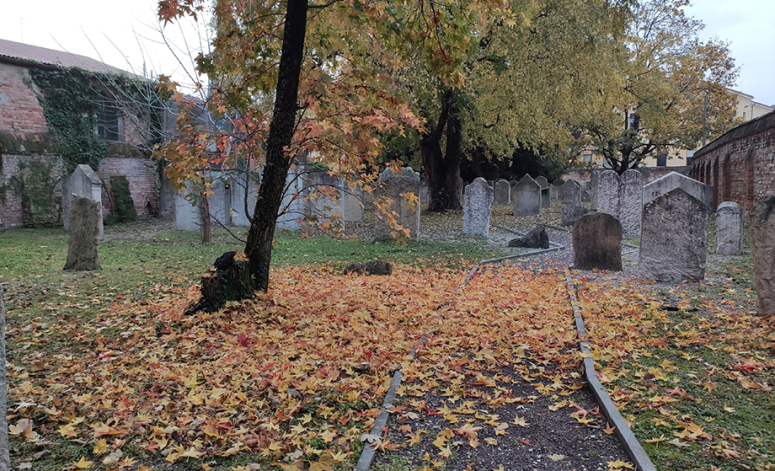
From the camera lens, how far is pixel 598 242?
372 inches

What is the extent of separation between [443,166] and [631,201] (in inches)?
377

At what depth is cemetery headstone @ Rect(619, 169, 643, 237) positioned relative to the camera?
48.2ft

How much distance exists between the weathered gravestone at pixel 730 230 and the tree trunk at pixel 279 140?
10.00m

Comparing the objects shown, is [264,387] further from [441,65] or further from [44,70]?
[44,70]

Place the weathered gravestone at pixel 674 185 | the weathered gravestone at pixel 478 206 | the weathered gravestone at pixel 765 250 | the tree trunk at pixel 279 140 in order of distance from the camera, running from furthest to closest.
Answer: the weathered gravestone at pixel 478 206, the weathered gravestone at pixel 674 185, the tree trunk at pixel 279 140, the weathered gravestone at pixel 765 250

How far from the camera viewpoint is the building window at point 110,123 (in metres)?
22.4

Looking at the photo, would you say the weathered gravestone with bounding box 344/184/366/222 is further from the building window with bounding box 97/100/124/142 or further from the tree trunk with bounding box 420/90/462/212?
the building window with bounding box 97/100/124/142

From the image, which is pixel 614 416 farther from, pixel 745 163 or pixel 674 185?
pixel 745 163

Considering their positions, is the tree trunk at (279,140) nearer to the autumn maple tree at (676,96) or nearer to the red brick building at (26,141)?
the red brick building at (26,141)

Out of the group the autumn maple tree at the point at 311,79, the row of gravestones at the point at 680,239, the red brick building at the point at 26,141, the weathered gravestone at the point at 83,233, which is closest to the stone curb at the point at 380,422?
the autumn maple tree at the point at 311,79

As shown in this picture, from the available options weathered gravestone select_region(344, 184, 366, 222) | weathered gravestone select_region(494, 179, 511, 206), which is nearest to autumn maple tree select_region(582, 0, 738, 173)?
weathered gravestone select_region(494, 179, 511, 206)

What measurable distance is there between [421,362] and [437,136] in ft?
58.6

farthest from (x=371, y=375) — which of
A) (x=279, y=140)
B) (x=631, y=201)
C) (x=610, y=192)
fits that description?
(x=631, y=201)

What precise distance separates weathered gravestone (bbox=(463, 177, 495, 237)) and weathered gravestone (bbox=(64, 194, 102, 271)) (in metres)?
9.84
